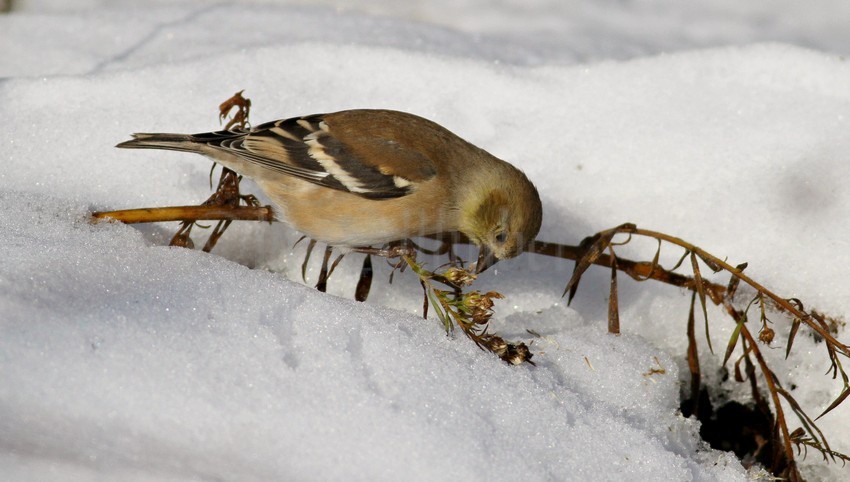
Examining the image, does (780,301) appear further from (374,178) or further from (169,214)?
(169,214)

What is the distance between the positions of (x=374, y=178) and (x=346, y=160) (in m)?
0.13

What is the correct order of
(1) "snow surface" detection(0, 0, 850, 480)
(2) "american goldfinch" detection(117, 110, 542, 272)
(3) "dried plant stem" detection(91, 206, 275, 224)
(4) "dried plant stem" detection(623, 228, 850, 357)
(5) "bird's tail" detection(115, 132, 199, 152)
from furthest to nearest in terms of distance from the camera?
(2) "american goldfinch" detection(117, 110, 542, 272) < (5) "bird's tail" detection(115, 132, 199, 152) < (3) "dried plant stem" detection(91, 206, 275, 224) < (4) "dried plant stem" detection(623, 228, 850, 357) < (1) "snow surface" detection(0, 0, 850, 480)

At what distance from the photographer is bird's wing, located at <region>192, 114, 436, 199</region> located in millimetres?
3113

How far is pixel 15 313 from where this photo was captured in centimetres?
209

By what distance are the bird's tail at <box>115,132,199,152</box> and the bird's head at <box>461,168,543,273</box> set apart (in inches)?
43.1

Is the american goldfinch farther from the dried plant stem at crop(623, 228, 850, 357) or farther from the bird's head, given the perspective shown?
the dried plant stem at crop(623, 228, 850, 357)

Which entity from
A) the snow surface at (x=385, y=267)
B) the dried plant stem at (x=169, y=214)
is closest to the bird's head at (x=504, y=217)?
the snow surface at (x=385, y=267)

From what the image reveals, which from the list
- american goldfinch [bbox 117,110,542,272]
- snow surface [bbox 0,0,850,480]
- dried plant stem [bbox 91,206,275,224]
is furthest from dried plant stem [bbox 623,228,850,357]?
dried plant stem [bbox 91,206,275,224]

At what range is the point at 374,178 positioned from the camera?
3.11m

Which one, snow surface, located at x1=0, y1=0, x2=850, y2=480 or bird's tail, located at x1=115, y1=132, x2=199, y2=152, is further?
bird's tail, located at x1=115, y1=132, x2=199, y2=152

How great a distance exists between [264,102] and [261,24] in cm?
95

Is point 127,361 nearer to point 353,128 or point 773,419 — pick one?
point 353,128

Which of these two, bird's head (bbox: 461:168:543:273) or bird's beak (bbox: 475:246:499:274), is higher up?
bird's head (bbox: 461:168:543:273)

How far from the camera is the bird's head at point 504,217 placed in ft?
10.0
